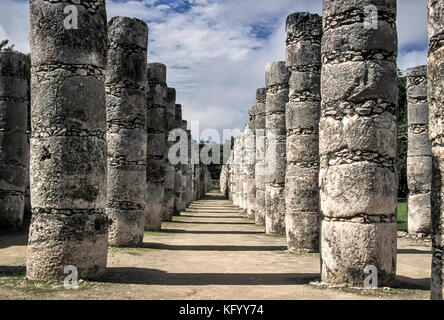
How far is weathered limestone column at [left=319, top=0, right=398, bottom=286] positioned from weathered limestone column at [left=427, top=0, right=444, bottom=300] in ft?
8.05

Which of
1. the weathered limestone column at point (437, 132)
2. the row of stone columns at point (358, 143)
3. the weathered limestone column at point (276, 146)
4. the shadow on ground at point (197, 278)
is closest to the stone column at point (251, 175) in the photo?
the weathered limestone column at point (276, 146)

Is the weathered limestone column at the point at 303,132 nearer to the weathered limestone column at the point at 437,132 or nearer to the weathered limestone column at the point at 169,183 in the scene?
the weathered limestone column at the point at 437,132

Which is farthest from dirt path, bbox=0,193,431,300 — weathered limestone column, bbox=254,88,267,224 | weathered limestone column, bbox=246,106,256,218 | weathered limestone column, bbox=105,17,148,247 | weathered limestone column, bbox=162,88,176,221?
weathered limestone column, bbox=246,106,256,218

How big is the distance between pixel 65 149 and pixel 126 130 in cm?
440

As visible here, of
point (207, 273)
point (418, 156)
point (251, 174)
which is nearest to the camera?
point (207, 273)

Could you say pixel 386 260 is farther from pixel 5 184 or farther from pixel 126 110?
pixel 5 184

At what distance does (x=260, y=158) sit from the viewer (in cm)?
1917

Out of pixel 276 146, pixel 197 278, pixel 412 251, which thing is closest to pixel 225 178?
pixel 276 146

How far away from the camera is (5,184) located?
14.9 metres

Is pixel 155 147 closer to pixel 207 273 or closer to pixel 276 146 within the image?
pixel 276 146

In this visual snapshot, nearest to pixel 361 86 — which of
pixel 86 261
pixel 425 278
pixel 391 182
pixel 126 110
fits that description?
pixel 391 182

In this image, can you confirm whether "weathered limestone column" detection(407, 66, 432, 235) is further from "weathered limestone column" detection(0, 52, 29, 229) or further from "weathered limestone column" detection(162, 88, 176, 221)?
"weathered limestone column" detection(0, 52, 29, 229)

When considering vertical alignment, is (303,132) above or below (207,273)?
above

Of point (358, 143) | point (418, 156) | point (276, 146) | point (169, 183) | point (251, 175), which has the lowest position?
point (169, 183)
